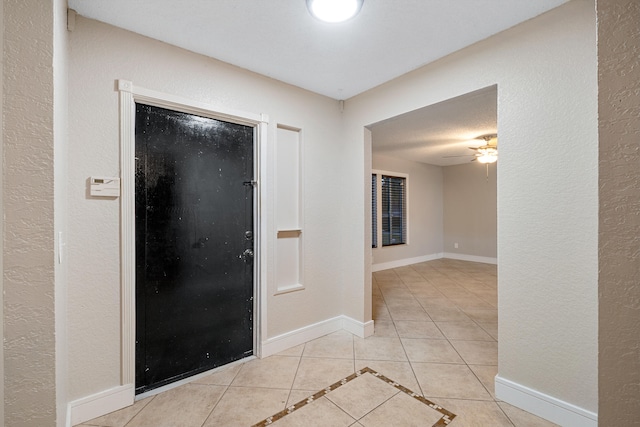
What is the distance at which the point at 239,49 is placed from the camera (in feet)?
6.56

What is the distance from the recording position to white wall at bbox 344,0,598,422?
1488mm

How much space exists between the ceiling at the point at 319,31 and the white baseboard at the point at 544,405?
1982 millimetres

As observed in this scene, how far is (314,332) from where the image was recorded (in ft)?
8.94

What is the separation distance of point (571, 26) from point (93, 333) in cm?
331

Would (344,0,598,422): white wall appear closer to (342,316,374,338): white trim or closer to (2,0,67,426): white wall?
(342,316,374,338): white trim

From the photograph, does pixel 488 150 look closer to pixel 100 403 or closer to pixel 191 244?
pixel 191 244

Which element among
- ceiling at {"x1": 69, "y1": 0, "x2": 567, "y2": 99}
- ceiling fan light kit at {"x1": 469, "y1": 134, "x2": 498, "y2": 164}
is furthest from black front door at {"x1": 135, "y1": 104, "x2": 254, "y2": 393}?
ceiling fan light kit at {"x1": 469, "y1": 134, "x2": 498, "y2": 164}

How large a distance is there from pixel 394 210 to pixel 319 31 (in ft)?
16.2

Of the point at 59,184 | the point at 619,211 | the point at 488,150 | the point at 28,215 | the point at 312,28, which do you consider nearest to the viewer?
the point at 619,211

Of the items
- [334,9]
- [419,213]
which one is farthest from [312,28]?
[419,213]

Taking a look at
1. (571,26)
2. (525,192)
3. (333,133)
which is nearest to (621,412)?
(525,192)

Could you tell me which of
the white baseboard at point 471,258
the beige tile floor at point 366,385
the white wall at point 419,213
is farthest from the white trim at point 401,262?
the beige tile floor at point 366,385

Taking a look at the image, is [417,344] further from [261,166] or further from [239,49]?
[239,49]

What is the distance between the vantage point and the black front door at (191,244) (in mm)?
1869
